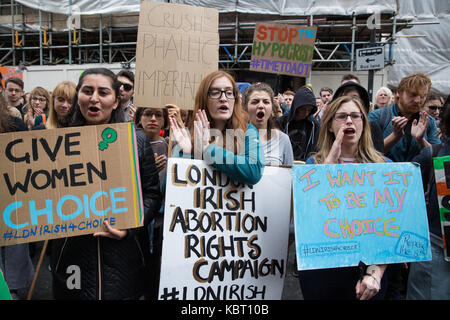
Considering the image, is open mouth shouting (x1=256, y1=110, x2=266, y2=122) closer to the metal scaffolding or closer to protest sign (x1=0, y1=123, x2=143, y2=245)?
protest sign (x1=0, y1=123, x2=143, y2=245)

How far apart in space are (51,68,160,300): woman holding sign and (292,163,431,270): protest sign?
0.83m

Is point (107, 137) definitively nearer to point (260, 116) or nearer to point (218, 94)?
point (218, 94)

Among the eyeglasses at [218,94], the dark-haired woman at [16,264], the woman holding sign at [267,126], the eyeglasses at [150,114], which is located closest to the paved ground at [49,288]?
the dark-haired woman at [16,264]

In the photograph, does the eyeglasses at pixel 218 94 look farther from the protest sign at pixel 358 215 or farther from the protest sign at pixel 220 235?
the protest sign at pixel 358 215

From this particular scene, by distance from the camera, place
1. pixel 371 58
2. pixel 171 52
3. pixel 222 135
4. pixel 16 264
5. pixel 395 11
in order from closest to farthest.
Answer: pixel 222 135 < pixel 16 264 < pixel 171 52 < pixel 371 58 < pixel 395 11

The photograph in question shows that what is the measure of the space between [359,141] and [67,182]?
1654mm

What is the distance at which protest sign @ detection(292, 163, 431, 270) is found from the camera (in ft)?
5.33

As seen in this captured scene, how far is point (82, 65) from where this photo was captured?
1227 centimetres

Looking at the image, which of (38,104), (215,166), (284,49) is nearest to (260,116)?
(215,166)

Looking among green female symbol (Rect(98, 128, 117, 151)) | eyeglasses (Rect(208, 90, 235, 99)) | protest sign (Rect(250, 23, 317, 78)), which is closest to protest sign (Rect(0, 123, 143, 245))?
green female symbol (Rect(98, 128, 117, 151))

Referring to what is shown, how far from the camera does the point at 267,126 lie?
9.70 feet

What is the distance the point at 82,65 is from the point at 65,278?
12.4 meters

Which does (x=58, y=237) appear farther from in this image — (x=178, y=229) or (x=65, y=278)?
(x=178, y=229)
